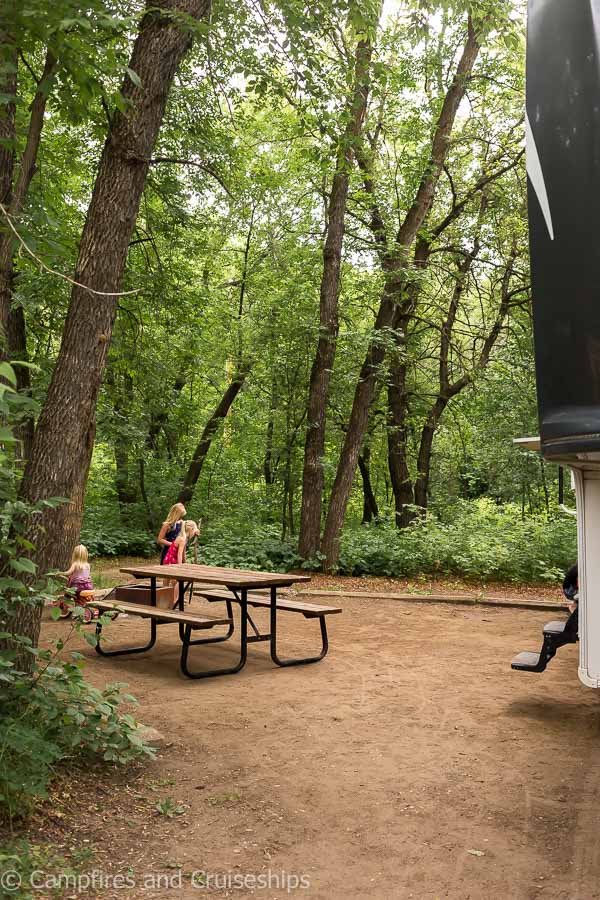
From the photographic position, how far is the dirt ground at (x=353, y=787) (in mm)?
3723

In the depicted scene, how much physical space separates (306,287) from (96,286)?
12214 mm

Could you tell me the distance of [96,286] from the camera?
219 inches

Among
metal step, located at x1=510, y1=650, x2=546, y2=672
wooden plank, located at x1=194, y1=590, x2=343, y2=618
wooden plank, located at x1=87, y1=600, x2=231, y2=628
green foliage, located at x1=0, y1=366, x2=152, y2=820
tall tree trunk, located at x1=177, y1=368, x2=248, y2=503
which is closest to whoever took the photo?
green foliage, located at x1=0, y1=366, x2=152, y2=820

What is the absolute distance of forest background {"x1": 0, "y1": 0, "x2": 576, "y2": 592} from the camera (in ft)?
29.3

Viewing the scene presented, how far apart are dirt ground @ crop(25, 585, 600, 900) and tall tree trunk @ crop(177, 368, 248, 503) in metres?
13.1

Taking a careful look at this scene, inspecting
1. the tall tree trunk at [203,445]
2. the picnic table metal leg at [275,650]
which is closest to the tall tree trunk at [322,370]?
the tall tree trunk at [203,445]

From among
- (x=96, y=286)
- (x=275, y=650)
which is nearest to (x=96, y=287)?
(x=96, y=286)

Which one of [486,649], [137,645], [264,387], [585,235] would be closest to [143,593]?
[137,645]

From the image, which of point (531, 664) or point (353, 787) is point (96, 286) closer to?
point (353, 787)

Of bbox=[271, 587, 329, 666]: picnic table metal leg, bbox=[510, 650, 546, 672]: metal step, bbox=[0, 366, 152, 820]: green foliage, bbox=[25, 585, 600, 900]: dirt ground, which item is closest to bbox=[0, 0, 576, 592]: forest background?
bbox=[0, 366, 152, 820]: green foliage

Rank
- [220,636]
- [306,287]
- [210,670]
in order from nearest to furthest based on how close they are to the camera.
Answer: [210,670]
[220,636]
[306,287]

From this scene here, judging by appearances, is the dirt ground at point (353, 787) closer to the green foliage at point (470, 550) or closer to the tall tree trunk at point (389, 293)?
the green foliage at point (470, 550)

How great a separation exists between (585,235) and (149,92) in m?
3.54

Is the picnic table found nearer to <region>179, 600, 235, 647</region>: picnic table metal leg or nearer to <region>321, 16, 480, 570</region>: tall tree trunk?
<region>179, 600, 235, 647</region>: picnic table metal leg
